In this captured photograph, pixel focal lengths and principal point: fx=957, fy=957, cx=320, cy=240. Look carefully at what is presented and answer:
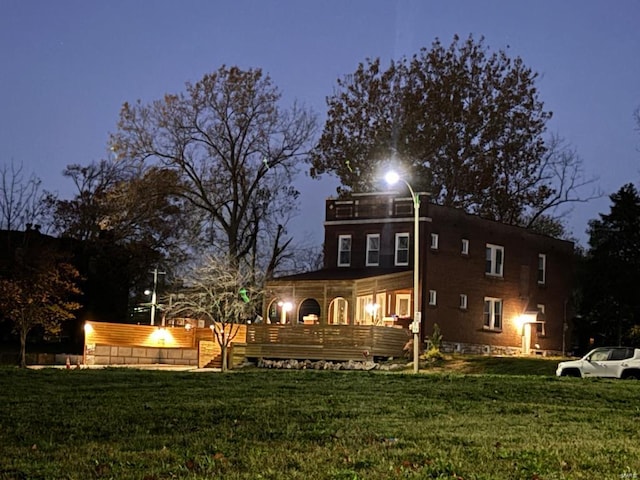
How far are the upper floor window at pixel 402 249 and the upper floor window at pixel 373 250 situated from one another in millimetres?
1084

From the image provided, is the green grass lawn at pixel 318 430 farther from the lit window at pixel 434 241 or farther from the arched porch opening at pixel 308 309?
the arched porch opening at pixel 308 309

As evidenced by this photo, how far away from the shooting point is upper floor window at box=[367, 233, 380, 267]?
150 ft

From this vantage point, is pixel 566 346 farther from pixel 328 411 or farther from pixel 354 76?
pixel 328 411

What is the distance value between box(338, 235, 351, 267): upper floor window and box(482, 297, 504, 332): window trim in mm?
7027

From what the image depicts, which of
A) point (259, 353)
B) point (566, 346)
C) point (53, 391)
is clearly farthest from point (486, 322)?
point (53, 391)

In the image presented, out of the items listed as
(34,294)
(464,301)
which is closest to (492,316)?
(464,301)

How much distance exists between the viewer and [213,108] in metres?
51.5

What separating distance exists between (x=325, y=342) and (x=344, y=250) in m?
7.78

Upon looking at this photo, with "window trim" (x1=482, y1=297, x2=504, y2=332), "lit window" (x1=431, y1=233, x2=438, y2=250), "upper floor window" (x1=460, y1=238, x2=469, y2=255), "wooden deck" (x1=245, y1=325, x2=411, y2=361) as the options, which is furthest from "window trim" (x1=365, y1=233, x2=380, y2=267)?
"window trim" (x1=482, y1=297, x2=504, y2=332)

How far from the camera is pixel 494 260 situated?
47.4 meters

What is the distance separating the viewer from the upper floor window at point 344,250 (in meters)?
46.9

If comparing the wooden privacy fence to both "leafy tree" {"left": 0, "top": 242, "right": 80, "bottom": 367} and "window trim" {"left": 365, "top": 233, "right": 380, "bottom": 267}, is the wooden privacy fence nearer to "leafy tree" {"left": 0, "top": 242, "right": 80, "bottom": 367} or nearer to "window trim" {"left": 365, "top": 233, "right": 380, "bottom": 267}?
"leafy tree" {"left": 0, "top": 242, "right": 80, "bottom": 367}

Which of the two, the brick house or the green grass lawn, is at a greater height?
the brick house

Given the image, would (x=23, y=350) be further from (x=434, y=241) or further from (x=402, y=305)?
(x=434, y=241)
